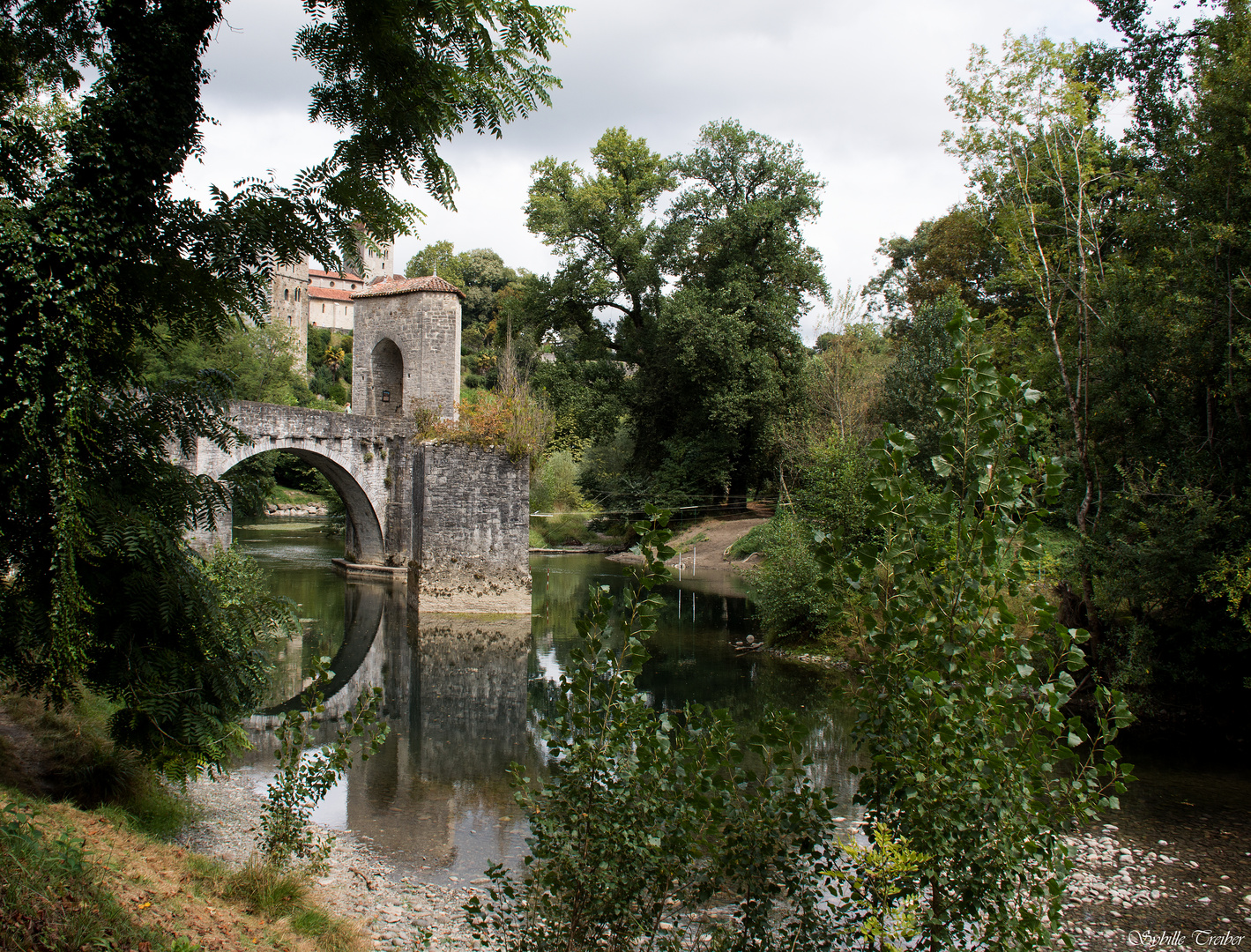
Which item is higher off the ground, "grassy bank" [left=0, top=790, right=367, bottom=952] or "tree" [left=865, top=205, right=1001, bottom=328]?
"tree" [left=865, top=205, right=1001, bottom=328]

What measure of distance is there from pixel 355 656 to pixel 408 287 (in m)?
11.3

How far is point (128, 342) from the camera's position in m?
3.02

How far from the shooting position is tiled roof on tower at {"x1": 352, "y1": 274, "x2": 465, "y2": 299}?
68.3ft

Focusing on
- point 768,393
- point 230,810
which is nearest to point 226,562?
point 230,810

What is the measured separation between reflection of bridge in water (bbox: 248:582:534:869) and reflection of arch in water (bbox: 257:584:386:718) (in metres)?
0.03

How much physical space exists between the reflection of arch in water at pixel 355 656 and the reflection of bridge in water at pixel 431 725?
3 cm

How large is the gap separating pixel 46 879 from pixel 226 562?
7.84 meters

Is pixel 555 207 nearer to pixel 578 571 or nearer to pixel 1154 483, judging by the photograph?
pixel 578 571

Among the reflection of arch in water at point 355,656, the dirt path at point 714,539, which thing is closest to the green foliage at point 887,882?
the reflection of arch in water at point 355,656

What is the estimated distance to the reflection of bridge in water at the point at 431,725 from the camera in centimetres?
717

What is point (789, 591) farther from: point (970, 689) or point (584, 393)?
point (584, 393)

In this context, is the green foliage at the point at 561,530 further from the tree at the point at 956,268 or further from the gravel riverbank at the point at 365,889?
the gravel riverbank at the point at 365,889

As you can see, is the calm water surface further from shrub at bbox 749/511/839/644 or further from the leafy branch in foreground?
the leafy branch in foreground

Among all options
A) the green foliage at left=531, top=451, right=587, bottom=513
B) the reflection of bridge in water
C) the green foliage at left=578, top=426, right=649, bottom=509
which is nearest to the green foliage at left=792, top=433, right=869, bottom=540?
the reflection of bridge in water
